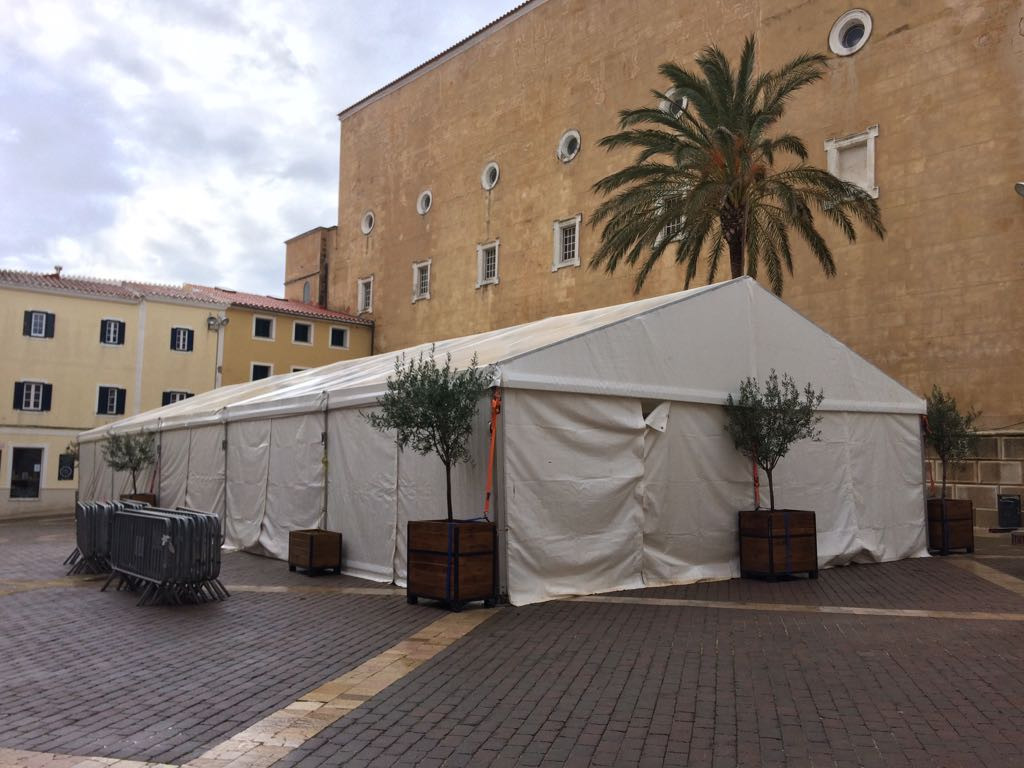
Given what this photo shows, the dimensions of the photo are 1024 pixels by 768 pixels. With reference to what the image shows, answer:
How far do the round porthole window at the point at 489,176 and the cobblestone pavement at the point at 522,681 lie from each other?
26.7 meters

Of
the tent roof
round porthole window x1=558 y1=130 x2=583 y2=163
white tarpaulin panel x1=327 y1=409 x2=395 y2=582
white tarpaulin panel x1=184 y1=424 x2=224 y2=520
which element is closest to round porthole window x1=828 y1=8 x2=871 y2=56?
round porthole window x1=558 y1=130 x2=583 y2=163

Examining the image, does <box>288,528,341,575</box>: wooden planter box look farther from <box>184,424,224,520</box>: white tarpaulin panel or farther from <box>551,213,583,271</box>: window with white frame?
<box>551,213,583,271</box>: window with white frame

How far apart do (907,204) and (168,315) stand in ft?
96.1

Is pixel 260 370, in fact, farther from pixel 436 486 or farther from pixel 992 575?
pixel 992 575

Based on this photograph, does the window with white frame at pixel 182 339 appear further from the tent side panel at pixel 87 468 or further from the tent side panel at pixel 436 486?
the tent side panel at pixel 436 486

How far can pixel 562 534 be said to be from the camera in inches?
395

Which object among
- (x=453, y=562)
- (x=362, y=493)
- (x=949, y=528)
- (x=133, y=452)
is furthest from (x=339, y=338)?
(x=453, y=562)

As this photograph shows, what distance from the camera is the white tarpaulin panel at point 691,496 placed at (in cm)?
1105

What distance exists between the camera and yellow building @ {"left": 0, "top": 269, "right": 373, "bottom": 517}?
33.4 m

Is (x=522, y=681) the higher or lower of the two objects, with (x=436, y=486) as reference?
lower

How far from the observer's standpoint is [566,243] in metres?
31.8

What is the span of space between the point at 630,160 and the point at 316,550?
20.6m

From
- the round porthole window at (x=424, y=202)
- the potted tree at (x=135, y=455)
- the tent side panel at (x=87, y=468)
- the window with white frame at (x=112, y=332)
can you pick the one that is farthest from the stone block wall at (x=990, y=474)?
the window with white frame at (x=112, y=332)

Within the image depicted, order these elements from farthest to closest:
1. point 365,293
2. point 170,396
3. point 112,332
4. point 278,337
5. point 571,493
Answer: point 365,293 → point 278,337 → point 170,396 → point 112,332 → point 571,493
